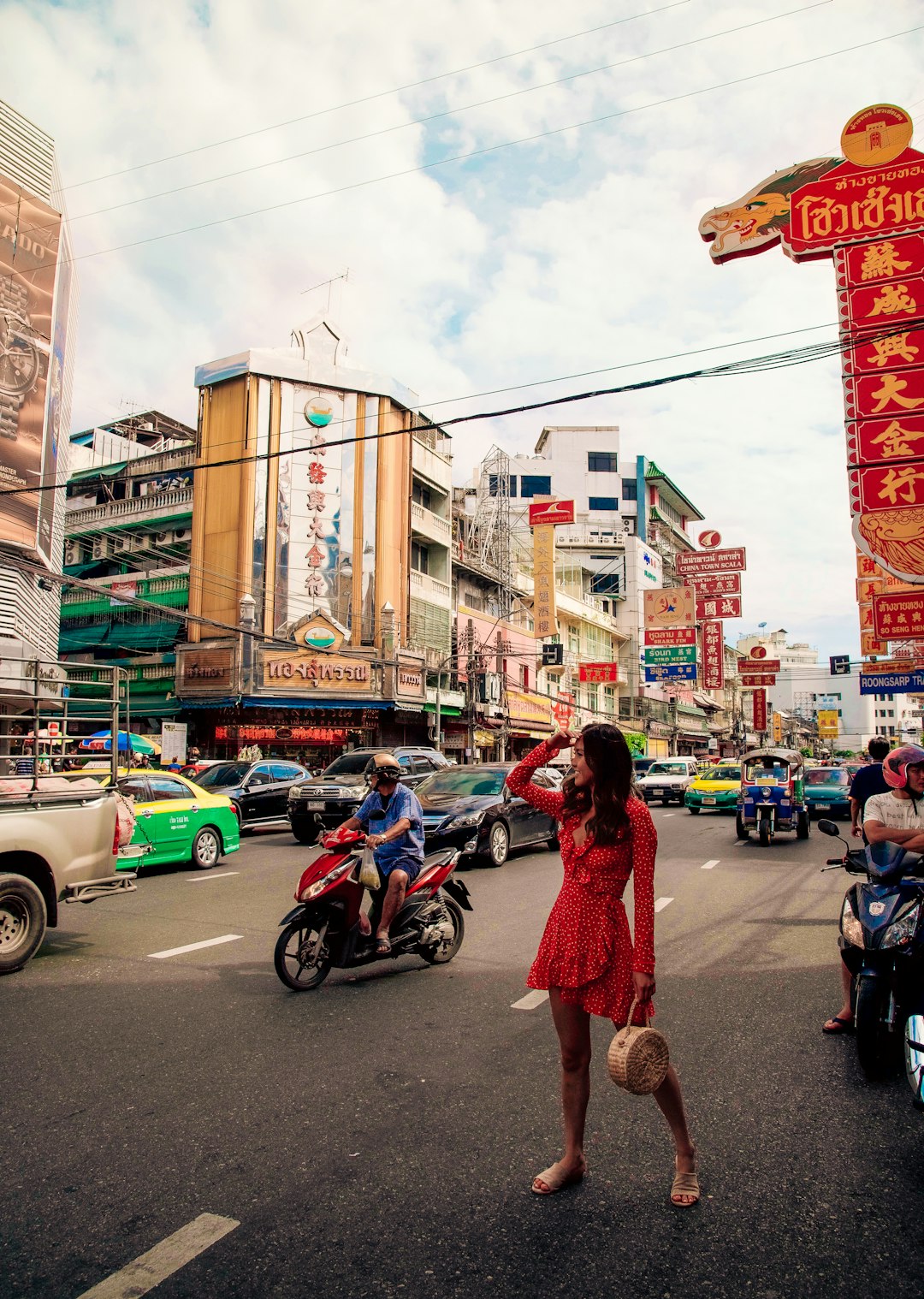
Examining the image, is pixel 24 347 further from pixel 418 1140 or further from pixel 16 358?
pixel 418 1140

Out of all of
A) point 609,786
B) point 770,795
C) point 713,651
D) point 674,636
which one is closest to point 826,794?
point 770,795

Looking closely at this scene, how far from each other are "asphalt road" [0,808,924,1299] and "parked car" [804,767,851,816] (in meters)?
15.7

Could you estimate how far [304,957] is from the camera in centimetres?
629

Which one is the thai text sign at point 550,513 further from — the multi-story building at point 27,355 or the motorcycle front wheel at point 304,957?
the motorcycle front wheel at point 304,957

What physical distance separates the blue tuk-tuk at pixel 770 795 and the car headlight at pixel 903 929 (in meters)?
12.4

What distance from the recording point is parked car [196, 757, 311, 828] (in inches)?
723

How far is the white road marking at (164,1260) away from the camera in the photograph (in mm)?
2754

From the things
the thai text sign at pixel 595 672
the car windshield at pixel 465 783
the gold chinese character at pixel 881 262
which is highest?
the gold chinese character at pixel 881 262

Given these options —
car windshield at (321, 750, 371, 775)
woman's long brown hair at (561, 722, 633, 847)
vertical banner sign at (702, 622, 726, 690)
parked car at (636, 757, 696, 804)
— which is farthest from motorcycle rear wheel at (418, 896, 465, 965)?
vertical banner sign at (702, 622, 726, 690)

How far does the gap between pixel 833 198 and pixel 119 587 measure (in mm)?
30702

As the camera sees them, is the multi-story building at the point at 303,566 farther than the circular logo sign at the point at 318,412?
No

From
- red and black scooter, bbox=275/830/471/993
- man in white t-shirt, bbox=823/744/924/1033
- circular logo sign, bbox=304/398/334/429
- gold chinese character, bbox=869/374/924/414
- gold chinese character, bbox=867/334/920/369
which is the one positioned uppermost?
circular logo sign, bbox=304/398/334/429

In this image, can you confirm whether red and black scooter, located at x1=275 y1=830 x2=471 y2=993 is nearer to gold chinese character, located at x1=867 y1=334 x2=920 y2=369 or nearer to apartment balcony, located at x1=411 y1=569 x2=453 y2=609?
gold chinese character, located at x1=867 y1=334 x2=920 y2=369

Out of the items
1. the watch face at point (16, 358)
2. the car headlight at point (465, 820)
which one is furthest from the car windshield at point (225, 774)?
the watch face at point (16, 358)
